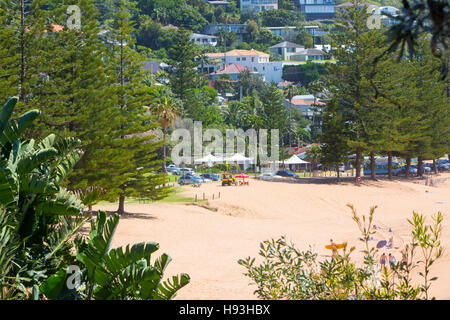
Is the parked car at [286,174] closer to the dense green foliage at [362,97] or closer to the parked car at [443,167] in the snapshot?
the dense green foliage at [362,97]

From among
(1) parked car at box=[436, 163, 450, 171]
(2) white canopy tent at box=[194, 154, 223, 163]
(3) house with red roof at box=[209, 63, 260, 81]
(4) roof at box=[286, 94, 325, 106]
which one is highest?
(3) house with red roof at box=[209, 63, 260, 81]

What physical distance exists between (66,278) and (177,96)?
175 ft

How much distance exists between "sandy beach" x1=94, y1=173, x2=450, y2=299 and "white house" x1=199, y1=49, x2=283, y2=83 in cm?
6120

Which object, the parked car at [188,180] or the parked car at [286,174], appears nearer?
the parked car at [188,180]

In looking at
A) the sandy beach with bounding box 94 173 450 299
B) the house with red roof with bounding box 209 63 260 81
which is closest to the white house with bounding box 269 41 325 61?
the house with red roof with bounding box 209 63 260 81

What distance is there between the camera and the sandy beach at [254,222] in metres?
15.4

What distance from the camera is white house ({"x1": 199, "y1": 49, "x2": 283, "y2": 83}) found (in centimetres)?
9830

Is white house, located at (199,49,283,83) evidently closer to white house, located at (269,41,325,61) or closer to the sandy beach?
white house, located at (269,41,325,61)

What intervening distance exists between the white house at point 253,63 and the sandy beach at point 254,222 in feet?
201

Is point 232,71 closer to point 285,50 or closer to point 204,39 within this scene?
point 285,50

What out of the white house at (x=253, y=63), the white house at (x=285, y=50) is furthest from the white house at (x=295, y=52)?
the white house at (x=253, y=63)

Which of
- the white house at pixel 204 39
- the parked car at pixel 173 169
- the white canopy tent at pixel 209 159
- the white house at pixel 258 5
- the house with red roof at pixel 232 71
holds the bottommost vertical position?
the parked car at pixel 173 169

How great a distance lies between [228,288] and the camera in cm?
1354
